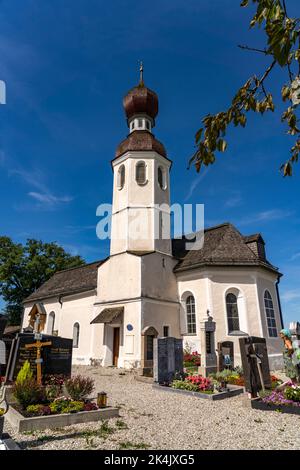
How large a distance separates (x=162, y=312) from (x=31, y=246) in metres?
27.6

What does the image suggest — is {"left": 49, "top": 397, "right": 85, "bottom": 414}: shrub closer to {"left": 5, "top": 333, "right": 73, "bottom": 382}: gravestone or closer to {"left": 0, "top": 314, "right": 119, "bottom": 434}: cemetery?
{"left": 0, "top": 314, "right": 119, "bottom": 434}: cemetery

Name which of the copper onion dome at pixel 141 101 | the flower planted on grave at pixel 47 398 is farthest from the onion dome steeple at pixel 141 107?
the flower planted on grave at pixel 47 398

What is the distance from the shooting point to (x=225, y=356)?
1477 centimetres

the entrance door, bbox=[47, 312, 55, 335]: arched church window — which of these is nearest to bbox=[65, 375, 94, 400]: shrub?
the entrance door

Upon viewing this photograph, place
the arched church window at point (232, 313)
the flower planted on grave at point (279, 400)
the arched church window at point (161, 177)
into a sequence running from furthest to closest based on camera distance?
the arched church window at point (161, 177) < the arched church window at point (232, 313) < the flower planted on grave at point (279, 400)

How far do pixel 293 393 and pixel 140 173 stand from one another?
58.5ft

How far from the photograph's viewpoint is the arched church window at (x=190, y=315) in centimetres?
1975

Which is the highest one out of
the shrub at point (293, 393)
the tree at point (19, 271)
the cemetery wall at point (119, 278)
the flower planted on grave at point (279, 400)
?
the tree at point (19, 271)

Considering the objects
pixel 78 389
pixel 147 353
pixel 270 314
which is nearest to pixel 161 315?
pixel 147 353

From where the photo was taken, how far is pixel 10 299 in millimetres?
39219

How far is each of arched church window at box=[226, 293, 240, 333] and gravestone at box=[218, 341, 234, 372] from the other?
9.39ft

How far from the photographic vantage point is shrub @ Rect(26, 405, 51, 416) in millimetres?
6551

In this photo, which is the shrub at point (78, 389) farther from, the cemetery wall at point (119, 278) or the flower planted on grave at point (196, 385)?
the cemetery wall at point (119, 278)

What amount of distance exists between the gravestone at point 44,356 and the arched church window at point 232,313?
1131cm
